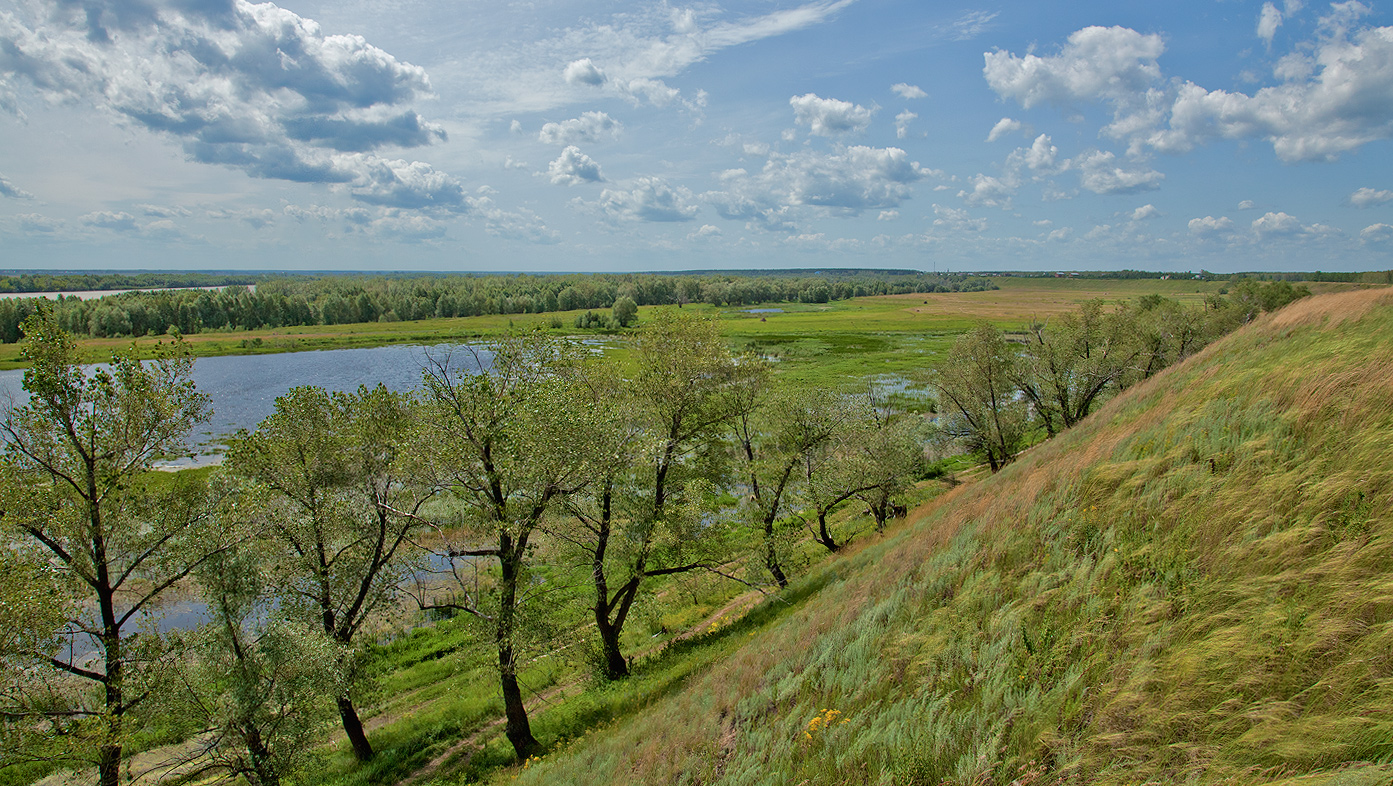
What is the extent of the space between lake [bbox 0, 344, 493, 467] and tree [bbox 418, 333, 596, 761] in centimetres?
3364

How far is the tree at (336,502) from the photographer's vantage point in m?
16.8

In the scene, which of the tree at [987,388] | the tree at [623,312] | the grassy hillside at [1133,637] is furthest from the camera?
the tree at [623,312]

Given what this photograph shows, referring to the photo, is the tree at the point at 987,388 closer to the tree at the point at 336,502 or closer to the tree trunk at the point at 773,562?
the tree trunk at the point at 773,562

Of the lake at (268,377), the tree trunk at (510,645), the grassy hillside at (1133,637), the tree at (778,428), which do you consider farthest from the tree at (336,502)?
the lake at (268,377)

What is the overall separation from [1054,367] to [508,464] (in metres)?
37.9

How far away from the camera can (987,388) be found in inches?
1505

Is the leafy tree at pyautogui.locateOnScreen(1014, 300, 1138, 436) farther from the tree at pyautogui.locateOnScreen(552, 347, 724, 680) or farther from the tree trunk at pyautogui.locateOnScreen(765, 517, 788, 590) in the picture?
the tree at pyautogui.locateOnScreen(552, 347, 724, 680)

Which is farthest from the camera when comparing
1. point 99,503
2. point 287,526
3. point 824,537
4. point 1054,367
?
point 1054,367

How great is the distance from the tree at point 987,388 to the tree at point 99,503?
39211mm

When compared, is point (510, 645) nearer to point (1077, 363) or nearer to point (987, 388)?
point (987, 388)

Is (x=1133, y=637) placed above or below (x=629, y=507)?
above

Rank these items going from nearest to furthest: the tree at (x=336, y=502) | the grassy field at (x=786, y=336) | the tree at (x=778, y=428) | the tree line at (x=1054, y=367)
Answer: the tree at (x=336, y=502), the tree at (x=778, y=428), the tree line at (x=1054, y=367), the grassy field at (x=786, y=336)

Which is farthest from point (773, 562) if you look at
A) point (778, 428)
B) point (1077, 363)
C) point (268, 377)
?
point (268, 377)

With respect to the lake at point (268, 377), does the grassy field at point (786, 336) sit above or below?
above
